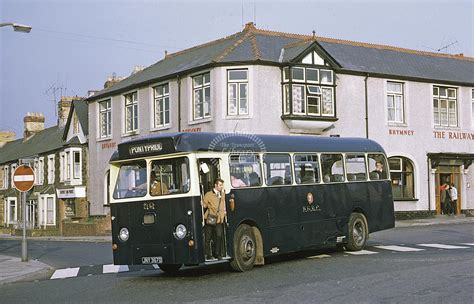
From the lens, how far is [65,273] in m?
16.1

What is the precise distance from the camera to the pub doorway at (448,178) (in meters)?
36.4

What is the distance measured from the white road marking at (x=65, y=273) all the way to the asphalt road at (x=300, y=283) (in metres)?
0.30

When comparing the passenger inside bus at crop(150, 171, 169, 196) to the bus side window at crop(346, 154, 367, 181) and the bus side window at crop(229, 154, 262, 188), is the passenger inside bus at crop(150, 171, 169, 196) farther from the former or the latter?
the bus side window at crop(346, 154, 367, 181)

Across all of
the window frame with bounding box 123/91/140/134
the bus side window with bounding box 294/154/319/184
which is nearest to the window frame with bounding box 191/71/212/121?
the window frame with bounding box 123/91/140/134

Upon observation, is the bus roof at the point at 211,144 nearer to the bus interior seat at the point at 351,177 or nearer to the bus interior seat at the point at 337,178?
the bus interior seat at the point at 337,178

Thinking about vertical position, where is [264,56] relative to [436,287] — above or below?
above

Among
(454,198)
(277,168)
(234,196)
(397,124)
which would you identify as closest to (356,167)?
(277,168)

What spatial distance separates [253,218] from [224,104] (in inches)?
675

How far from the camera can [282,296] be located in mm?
10617

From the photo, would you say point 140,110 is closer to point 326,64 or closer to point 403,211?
point 326,64

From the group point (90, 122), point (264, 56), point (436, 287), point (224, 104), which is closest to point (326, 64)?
point (264, 56)

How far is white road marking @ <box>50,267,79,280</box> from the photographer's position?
15363 mm

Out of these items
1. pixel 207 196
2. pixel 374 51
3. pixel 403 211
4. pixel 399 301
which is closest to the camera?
pixel 399 301

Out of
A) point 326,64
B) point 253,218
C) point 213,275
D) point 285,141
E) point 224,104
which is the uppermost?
point 326,64
